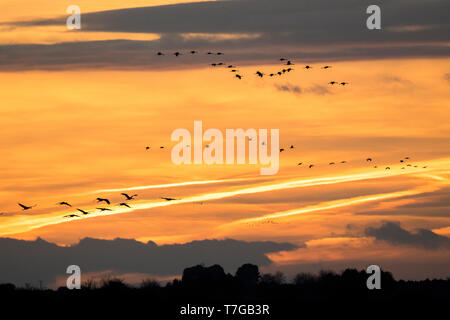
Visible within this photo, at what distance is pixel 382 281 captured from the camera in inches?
4801
